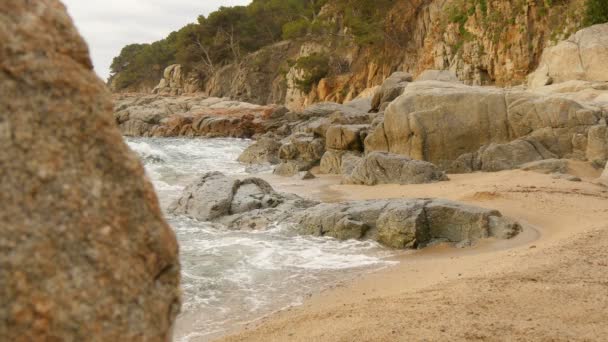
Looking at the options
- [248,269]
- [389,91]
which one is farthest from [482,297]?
[389,91]

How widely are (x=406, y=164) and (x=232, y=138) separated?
20.0m

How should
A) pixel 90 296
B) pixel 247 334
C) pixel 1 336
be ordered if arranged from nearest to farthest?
1. pixel 1 336
2. pixel 90 296
3. pixel 247 334

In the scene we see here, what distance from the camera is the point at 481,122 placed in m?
12.7

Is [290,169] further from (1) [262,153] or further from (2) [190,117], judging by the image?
(2) [190,117]

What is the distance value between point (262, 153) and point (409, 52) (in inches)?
716

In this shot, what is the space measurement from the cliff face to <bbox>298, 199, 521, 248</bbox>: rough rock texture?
17.3 metres

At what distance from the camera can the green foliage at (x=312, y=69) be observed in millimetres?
38781

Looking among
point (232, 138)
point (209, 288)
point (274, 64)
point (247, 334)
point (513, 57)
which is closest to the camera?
point (247, 334)

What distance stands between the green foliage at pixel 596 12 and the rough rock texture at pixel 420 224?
52.8 ft

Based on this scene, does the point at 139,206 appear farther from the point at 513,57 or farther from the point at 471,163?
the point at 513,57

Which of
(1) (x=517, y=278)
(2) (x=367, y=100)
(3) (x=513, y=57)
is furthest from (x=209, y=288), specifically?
(3) (x=513, y=57)

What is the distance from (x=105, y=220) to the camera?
153 centimetres

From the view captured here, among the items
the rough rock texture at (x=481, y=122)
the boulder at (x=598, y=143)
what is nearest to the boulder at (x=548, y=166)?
the boulder at (x=598, y=143)

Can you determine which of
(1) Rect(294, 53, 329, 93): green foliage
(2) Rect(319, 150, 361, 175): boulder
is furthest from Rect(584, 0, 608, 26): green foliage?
(1) Rect(294, 53, 329, 93): green foliage
